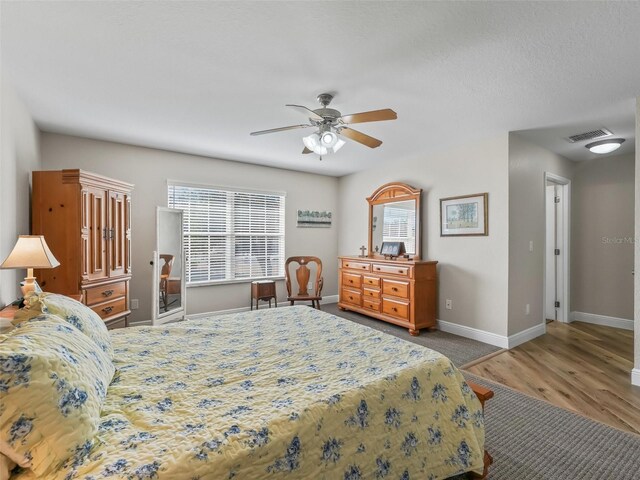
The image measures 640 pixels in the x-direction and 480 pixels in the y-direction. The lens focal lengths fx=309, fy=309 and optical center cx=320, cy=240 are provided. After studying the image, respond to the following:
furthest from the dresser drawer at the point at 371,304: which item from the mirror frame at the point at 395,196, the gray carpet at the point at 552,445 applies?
the gray carpet at the point at 552,445

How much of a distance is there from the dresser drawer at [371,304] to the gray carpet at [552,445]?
2228mm

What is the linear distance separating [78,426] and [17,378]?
22 cm

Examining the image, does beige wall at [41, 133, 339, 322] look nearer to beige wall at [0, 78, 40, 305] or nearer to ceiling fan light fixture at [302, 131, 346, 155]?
beige wall at [0, 78, 40, 305]

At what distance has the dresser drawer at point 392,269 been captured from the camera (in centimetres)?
410

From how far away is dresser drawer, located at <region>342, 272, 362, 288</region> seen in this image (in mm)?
4863

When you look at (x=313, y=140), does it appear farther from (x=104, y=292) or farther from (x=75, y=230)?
(x=104, y=292)

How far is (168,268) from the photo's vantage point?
164 inches

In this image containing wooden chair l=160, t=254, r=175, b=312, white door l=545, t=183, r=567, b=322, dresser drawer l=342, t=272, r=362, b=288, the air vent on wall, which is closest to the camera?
the air vent on wall

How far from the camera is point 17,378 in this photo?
0.87 meters

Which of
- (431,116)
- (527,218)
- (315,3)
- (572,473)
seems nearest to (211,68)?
(315,3)

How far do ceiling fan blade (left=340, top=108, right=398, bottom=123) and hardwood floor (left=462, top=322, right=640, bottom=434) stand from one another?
247 cm

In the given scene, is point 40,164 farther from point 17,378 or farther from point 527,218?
point 527,218

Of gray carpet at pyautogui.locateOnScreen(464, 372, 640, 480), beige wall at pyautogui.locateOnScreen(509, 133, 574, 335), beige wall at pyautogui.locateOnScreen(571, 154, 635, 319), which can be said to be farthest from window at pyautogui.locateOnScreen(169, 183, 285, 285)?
beige wall at pyautogui.locateOnScreen(571, 154, 635, 319)

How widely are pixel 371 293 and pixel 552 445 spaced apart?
2839mm
